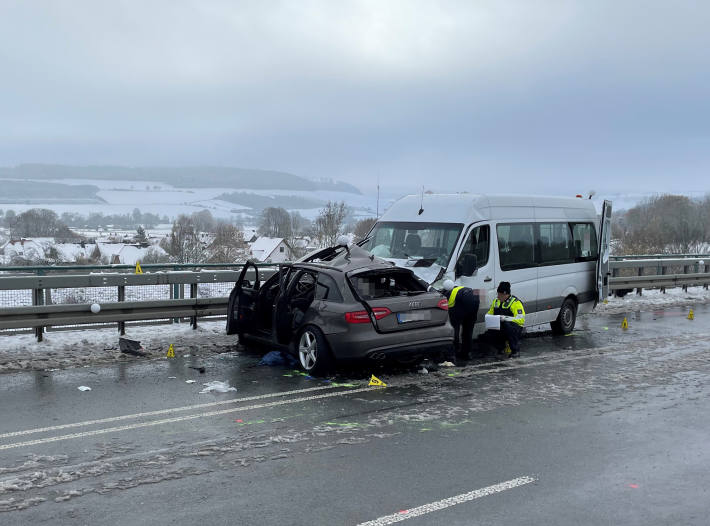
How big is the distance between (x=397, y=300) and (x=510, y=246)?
11.4 feet

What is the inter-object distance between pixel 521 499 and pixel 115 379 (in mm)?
5734

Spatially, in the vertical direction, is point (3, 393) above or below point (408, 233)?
below

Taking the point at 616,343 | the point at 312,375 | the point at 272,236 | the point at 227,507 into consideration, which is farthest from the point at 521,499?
the point at 272,236

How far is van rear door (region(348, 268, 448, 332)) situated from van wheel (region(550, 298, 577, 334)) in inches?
178

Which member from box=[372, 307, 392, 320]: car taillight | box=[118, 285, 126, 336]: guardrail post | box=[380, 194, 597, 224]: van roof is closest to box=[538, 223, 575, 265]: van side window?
box=[380, 194, 597, 224]: van roof

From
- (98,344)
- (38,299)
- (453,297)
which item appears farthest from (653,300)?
(38,299)

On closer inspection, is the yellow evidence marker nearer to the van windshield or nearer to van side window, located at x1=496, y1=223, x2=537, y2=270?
the van windshield

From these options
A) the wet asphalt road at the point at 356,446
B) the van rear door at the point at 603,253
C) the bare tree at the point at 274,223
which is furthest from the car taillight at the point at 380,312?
the bare tree at the point at 274,223

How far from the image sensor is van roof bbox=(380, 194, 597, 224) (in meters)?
11.1

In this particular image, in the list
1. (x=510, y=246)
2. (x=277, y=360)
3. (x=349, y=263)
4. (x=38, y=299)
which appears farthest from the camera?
(x=510, y=246)

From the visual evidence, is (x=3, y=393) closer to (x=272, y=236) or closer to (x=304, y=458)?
(x=304, y=458)

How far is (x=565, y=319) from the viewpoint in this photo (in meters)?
13.1

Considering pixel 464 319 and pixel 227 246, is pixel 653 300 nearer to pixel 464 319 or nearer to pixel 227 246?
pixel 464 319

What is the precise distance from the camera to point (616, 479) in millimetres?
5359
